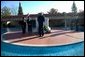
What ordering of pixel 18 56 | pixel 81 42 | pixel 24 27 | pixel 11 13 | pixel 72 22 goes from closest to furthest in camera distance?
pixel 18 56 → pixel 81 42 → pixel 24 27 → pixel 72 22 → pixel 11 13

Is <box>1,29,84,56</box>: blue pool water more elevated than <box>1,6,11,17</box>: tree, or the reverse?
<box>1,6,11,17</box>: tree

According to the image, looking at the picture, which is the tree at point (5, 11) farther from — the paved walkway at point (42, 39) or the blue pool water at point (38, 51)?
the blue pool water at point (38, 51)

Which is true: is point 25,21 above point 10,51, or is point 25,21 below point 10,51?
above

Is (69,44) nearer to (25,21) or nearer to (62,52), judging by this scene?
(62,52)

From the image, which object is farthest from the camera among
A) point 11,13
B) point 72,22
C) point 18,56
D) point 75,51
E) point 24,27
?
point 11,13

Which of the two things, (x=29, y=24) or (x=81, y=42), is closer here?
(x=81, y=42)

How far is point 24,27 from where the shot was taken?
36.1 feet

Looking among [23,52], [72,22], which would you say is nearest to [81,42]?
[23,52]

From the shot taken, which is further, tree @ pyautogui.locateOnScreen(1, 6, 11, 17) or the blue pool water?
tree @ pyautogui.locateOnScreen(1, 6, 11, 17)

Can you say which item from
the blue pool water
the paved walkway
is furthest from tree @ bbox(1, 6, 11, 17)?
the blue pool water

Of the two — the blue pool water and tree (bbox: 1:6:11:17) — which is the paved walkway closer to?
the blue pool water

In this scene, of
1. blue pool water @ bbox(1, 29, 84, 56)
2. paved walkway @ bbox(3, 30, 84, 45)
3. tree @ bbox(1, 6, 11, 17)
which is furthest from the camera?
tree @ bbox(1, 6, 11, 17)

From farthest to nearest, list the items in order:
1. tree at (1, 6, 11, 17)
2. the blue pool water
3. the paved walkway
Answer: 1. tree at (1, 6, 11, 17)
2. the paved walkway
3. the blue pool water

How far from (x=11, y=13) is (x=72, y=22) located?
27.8ft
